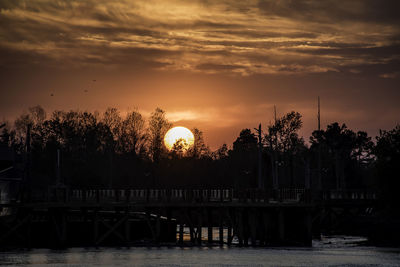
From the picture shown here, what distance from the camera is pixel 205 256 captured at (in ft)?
194

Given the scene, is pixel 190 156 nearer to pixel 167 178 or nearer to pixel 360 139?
pixel 167 178

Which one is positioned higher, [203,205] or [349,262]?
[203,205]

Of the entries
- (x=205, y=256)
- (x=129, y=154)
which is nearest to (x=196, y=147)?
(x=129, y=154)

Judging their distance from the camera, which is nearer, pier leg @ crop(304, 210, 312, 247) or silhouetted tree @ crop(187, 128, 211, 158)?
pier leg @ crop(304, 210, 312, 247)

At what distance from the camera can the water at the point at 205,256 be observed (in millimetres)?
55062

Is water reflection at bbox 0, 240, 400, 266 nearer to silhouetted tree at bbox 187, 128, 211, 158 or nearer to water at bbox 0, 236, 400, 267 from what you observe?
water at bbox 0, 236, 400, 267

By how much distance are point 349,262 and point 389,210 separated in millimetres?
26335

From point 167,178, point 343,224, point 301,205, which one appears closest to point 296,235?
point 301,205

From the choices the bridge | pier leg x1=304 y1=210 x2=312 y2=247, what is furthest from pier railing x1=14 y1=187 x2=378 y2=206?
pier leg x1=304 y1=210 x2=312 y2=247

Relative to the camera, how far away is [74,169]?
415ft

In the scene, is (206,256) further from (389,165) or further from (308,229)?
(389,165)

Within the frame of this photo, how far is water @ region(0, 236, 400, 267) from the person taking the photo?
181 feet

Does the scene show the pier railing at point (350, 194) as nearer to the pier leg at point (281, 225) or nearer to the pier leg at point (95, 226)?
the pier leg at point (281, 225)

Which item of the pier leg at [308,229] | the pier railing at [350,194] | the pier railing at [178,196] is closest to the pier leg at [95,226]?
the pier railing at [178,196]
